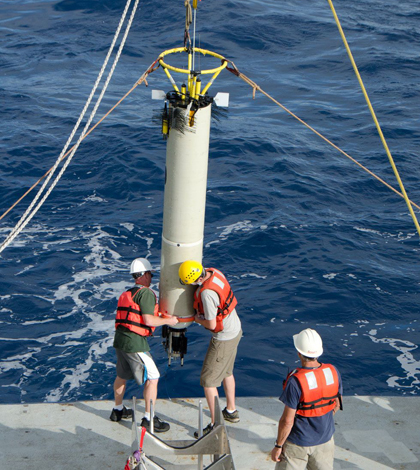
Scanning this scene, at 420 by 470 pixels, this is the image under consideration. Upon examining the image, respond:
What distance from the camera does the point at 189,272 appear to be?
21.8ft

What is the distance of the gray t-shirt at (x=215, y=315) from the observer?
21.5 ft

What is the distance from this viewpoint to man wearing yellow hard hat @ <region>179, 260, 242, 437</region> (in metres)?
6.60

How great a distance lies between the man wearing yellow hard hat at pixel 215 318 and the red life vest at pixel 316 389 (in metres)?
1.36

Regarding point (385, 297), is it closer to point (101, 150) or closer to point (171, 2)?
point (101, 150)

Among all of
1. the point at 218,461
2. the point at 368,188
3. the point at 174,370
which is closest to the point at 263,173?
the point at 368,188

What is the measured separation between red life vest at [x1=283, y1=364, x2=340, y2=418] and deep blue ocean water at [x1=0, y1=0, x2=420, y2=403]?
294cm

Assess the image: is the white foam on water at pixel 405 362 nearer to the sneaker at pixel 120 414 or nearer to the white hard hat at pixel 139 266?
the sneaker at pixel 120 414

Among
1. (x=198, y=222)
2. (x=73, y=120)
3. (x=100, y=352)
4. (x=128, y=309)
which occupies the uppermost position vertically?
(x=198, y=222)

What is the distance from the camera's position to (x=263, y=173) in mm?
17688

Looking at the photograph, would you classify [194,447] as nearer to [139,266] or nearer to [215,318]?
[215,318]

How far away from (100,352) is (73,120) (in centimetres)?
1117

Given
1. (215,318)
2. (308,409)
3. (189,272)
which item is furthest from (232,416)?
(308,409)

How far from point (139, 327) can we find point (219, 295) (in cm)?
96

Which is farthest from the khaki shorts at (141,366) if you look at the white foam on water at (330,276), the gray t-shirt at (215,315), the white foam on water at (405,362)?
the white foam on water at (330,276)
